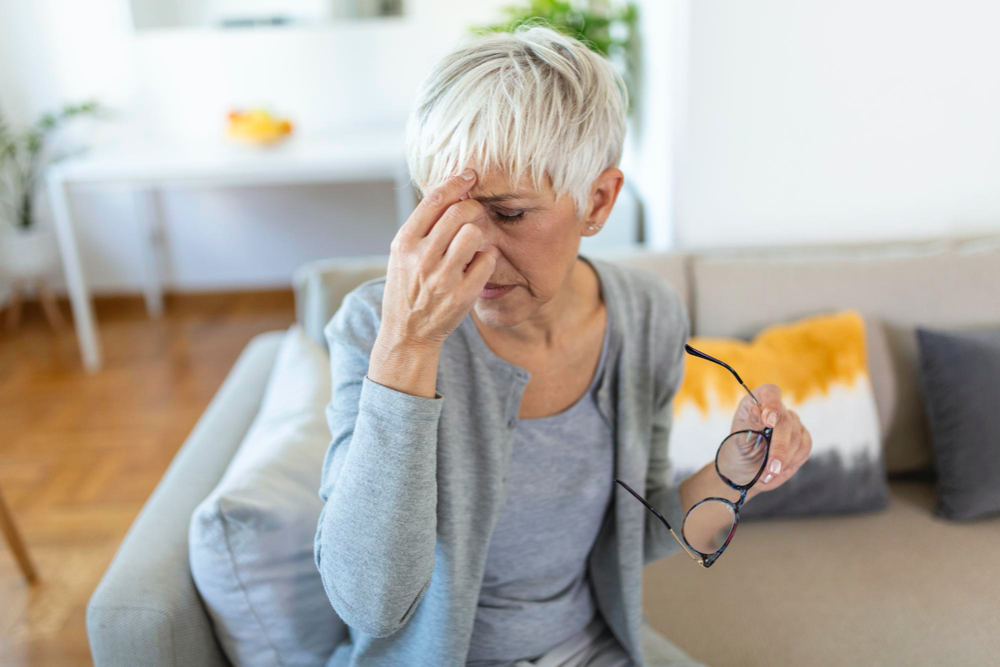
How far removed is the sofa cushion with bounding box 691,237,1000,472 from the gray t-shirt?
2.08ft

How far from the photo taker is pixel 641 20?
225cm

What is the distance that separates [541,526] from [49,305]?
10.7 feet

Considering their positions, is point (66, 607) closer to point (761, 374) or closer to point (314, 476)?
point (314, 476)

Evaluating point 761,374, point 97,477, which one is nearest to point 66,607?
point 97,477

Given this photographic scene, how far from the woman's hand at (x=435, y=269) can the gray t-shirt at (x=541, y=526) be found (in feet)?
0.91

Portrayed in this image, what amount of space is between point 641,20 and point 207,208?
93.1 inches

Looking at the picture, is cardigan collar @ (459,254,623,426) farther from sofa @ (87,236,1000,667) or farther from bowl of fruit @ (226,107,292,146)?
bowl of fruit @ (226,107,292,146)

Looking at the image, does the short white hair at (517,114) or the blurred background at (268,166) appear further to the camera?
the blurred background at (268,166)

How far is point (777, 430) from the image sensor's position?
0.82 meters

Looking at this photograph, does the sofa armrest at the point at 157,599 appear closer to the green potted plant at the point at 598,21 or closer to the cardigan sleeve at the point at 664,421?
the cardigan sleeve at the point at 664,421

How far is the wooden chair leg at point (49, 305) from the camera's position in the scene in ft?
11.4

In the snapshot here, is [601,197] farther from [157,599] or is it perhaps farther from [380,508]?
[157,599]

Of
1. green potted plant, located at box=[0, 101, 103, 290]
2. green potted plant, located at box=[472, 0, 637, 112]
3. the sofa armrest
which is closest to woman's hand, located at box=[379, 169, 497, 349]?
the sofa armrest

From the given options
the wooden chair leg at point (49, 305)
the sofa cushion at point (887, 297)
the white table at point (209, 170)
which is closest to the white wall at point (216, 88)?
the wooden chair leg at point (49, 305)
